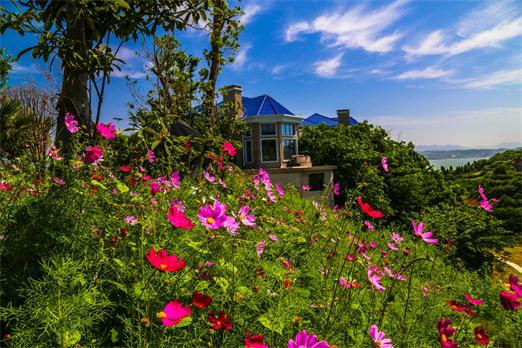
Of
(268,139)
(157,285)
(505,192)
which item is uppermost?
(268,139)

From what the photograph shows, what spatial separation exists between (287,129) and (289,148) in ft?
3.28

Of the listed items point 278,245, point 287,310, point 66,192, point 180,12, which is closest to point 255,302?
point 287,310

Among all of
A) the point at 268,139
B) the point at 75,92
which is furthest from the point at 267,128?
the point at 75,92

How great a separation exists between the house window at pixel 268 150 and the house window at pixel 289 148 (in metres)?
0.58

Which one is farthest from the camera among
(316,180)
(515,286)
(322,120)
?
(322,120)

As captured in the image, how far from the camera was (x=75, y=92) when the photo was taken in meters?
3.23

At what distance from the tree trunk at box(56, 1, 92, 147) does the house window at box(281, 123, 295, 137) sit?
46.6 ft

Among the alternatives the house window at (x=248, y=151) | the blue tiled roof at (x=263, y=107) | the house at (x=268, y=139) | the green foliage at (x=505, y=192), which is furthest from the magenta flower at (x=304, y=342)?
the blue tiled roof at (x=263, y=107)

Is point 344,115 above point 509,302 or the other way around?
above

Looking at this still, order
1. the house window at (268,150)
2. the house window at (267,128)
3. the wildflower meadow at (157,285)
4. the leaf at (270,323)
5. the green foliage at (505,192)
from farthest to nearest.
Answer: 1. the house window at (267,128)
2. the house window at (268,150)
3. the green foliage at (505,192)
4. the leaf at (270,323)
5. the wildflower meadow at (157,285)

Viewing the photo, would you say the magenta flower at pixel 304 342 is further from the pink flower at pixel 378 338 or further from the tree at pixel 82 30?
the tree at pixel 82 30

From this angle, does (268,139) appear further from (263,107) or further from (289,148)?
(263,107)

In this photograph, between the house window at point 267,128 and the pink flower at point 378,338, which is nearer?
the pink flower at point 378,338

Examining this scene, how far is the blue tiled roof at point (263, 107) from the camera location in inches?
696
